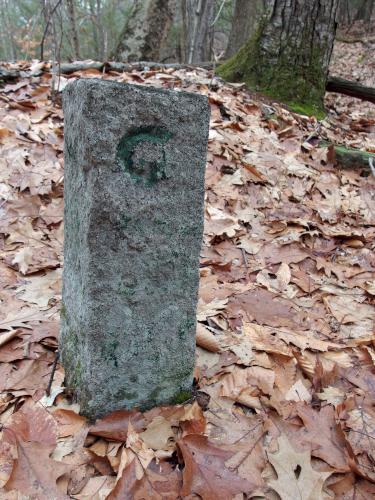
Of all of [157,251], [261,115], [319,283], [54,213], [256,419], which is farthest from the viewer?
[261,115]

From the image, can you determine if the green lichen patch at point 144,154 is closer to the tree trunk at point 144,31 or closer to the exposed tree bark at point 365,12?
the tree trunk at point 144,31

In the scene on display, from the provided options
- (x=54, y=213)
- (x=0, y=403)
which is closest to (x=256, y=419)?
(x=0, y=403)

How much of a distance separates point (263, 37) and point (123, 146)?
3.92m

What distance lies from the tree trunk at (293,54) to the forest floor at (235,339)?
0.79 metres

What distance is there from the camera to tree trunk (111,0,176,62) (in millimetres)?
6242

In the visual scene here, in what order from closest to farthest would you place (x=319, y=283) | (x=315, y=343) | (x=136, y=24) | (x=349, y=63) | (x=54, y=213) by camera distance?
(x=315, y=343), (x=319, y=283), (x=54, y=213), (x=136, y=24), (x=349, y=63)

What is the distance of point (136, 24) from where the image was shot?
624 centimetres

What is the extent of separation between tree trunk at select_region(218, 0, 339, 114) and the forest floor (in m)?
0.79

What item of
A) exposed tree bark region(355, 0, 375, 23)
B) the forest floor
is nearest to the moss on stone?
the forest floor

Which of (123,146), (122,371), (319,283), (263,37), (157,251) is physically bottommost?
(319,283)

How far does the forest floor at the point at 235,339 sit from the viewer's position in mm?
1345

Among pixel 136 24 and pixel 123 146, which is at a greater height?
pixel 136 24

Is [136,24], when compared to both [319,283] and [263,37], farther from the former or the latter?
[319,283]

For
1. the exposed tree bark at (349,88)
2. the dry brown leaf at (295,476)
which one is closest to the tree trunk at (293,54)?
the exposed tree bark at (349,88)
